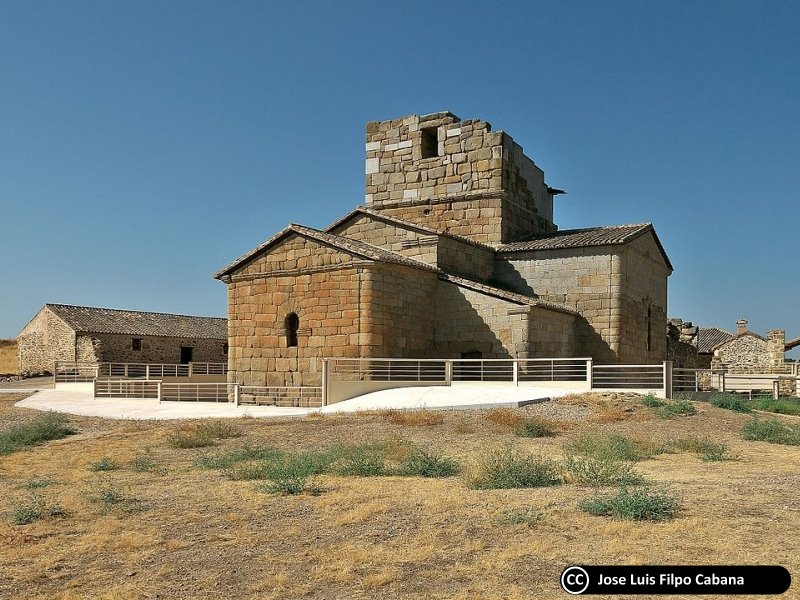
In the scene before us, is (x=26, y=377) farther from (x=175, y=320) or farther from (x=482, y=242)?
(x=482, y=242)

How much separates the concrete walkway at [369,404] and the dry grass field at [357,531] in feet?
18.4

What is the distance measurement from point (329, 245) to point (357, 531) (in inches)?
568

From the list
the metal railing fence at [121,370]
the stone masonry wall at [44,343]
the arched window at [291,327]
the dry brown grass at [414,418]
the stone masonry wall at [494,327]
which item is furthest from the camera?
the stone masonry wall at [44,343]

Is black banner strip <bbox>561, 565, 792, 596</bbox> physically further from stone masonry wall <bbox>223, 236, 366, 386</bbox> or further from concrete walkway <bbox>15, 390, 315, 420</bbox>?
stone masonry wall <bbox>223, 236, 366, 386</bbox>

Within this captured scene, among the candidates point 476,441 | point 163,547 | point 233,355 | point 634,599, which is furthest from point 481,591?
point 233,355

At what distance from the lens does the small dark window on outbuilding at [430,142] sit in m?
27.1

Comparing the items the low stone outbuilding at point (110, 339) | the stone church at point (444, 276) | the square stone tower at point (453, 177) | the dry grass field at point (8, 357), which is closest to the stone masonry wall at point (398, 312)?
the stone church at point (444, 276)

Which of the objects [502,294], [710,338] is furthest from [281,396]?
[710,338]

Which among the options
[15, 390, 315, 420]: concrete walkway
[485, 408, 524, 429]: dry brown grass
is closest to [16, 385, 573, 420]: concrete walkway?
[15, 390, 315, 420]: concrete walkway

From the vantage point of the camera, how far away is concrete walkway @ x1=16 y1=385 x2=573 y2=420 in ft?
56.5

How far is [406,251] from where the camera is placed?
76.7ft

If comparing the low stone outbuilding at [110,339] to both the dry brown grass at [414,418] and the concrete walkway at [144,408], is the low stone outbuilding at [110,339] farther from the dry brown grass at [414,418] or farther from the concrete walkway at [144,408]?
the dry brown grass at [414,418]

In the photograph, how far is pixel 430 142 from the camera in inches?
1086

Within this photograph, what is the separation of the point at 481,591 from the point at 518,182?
2301 cm
